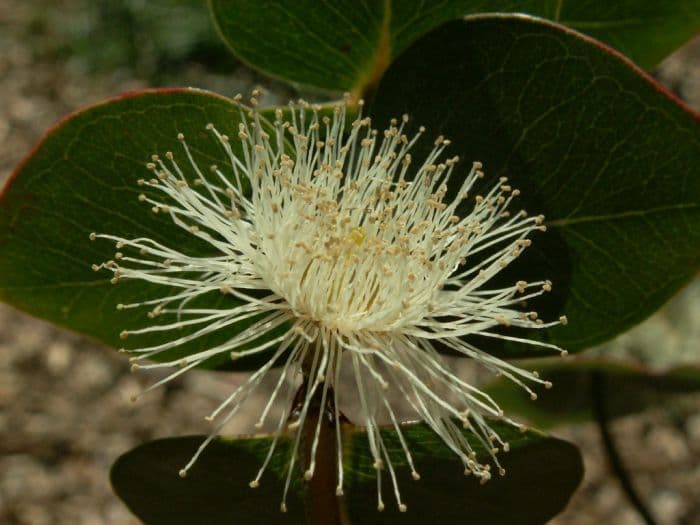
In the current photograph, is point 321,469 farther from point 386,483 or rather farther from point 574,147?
point 574,147

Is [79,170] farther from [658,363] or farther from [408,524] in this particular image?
[658,363]

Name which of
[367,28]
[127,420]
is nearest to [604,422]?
[367,28]

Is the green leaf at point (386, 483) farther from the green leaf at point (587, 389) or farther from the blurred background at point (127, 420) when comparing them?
the blurred background at point (127, 420)

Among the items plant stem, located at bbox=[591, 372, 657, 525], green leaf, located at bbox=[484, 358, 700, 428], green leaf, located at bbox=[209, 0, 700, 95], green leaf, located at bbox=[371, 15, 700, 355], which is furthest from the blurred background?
green leaf, located at bbox=[371, 15, 700, 355]

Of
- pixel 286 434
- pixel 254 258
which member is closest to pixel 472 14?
pixel 254 258

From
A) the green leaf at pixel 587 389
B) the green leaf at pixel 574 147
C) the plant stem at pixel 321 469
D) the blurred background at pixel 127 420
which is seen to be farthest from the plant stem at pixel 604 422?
the blurred background at pixel 127 420
